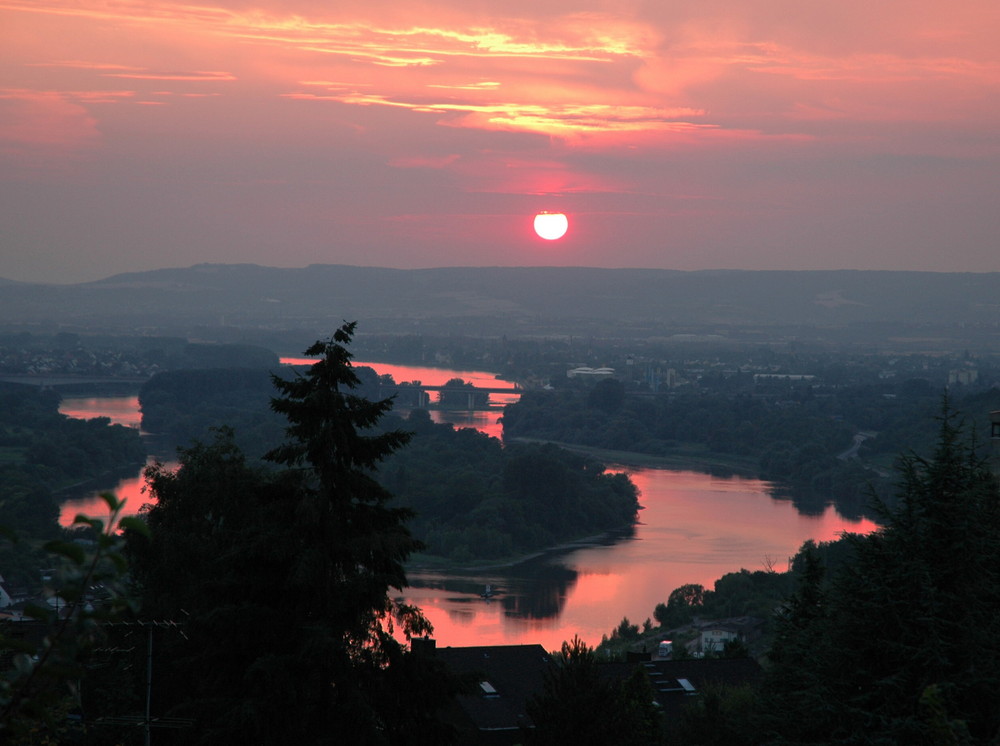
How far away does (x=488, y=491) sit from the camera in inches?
1356

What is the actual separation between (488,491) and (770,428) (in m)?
21.5

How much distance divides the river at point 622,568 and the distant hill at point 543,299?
405ft

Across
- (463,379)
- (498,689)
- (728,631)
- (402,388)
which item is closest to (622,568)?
(728,631)

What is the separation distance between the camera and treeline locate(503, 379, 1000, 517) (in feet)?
138

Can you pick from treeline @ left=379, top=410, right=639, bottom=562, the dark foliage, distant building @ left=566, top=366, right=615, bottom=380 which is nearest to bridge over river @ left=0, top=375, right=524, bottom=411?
distant building @ left=566, top=366, right=615, bottom=380

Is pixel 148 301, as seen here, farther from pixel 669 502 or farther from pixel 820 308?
pixel 669 502

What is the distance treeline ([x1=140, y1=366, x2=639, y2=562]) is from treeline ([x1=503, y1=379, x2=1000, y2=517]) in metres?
6.51

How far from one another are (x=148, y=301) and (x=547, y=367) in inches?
4284

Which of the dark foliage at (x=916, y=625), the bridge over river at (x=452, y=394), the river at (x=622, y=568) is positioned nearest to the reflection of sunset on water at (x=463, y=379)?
the bridge over river at (x=452, y=394)

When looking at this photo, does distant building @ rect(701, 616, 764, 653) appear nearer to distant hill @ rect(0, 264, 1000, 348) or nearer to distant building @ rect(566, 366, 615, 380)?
distant building @ rect(566, 366, 615, 380)

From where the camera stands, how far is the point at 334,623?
255 inches

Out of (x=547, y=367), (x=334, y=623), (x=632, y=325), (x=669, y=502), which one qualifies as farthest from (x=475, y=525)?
(x=632, y=325)

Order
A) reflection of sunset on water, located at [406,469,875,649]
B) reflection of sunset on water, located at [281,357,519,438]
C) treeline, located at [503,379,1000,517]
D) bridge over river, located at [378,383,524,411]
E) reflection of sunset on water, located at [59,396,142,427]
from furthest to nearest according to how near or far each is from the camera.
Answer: bridge over river, located at [378,383,524,411]
reflection of sunset on water, located at [281,357,519,438]
reflection of sunset on water, located at [59,396,142,427]
treeline, located at [503,379,1000,517]
reflection of sunset on water, located at [406,469,875,649]

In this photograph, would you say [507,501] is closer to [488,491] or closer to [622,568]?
[488,491]
